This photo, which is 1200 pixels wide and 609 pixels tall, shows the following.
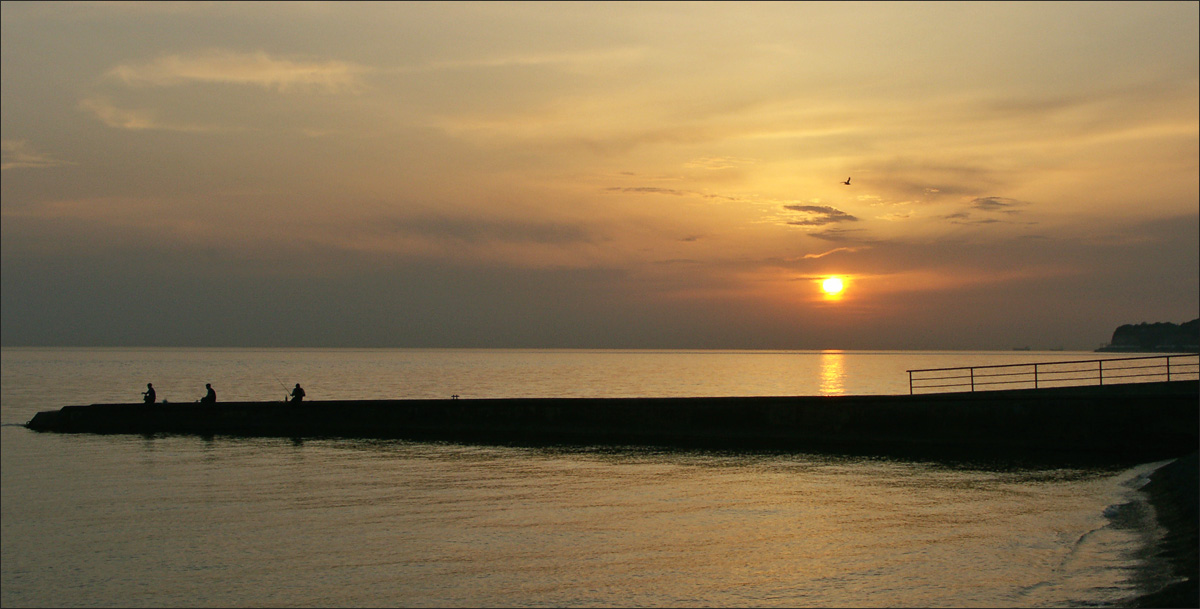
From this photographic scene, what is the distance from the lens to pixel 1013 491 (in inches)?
933

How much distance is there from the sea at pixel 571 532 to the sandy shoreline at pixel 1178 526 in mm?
373

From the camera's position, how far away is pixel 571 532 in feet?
61.9

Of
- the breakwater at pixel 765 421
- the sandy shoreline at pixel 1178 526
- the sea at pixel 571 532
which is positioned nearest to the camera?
the sandy shoreline at pixel 1178 526

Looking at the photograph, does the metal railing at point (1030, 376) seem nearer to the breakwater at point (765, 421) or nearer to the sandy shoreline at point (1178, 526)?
the breakwater at point (765, 421)

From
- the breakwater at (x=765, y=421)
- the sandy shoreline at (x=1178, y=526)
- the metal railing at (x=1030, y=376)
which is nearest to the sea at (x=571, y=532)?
the sandy shoreline at (x=1178, y=526)

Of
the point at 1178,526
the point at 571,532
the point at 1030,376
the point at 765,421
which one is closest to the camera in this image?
the point at 1178,526

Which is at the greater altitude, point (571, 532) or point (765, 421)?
point (765, 421)

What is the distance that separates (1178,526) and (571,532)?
38.9 feet

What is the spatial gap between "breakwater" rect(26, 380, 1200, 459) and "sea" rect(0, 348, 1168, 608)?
3.13 m

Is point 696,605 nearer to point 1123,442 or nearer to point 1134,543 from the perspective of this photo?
point 1134,543

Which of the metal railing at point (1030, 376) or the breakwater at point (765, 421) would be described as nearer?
the breakwater at point (765, 421)

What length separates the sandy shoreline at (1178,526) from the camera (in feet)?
40.6

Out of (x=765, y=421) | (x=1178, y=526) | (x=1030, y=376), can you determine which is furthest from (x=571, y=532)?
(x=1030, y=376)

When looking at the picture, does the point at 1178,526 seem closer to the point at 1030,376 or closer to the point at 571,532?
the point at 571,532
